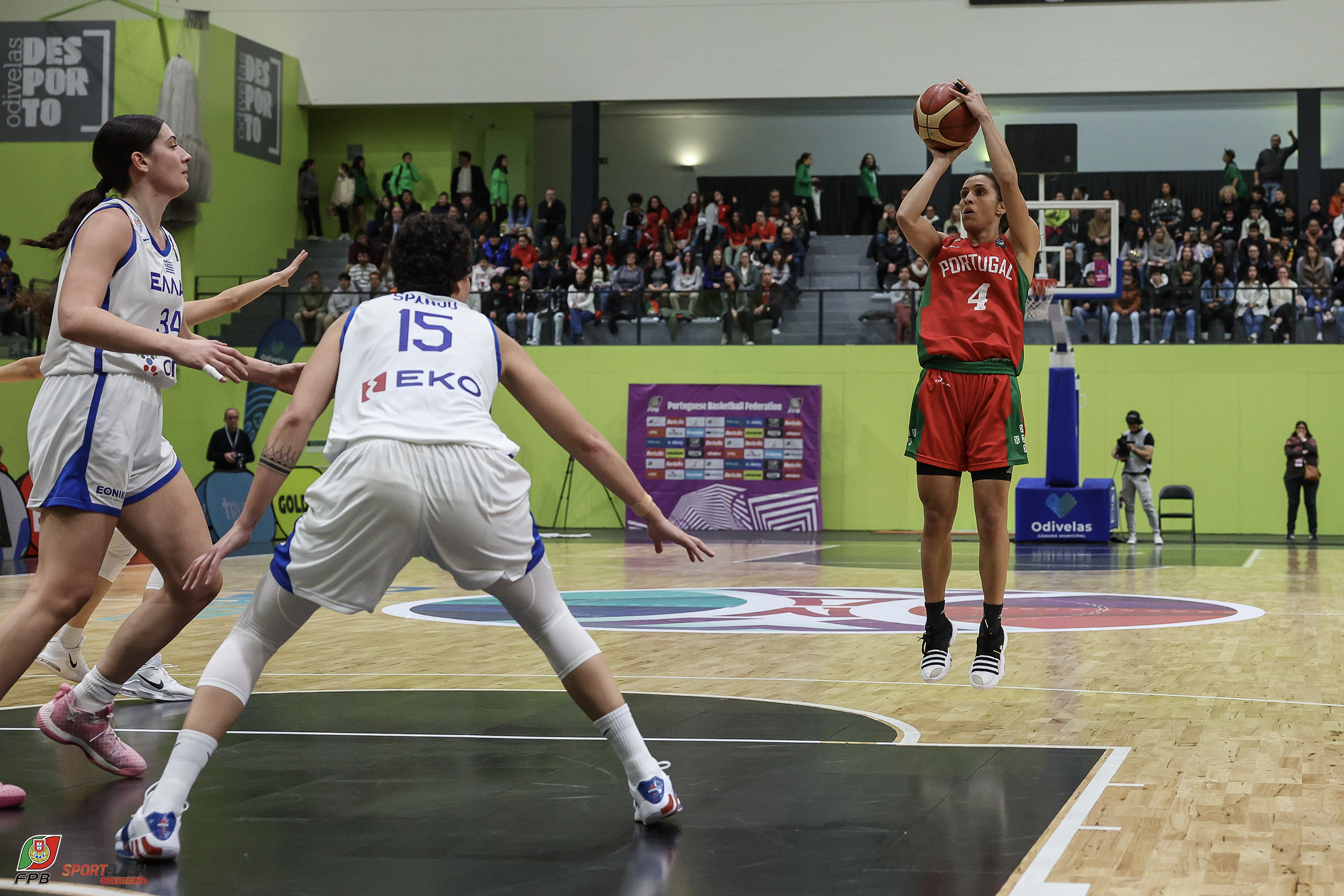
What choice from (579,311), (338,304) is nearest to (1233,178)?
(579,311)

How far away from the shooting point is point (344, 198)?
81.9ft

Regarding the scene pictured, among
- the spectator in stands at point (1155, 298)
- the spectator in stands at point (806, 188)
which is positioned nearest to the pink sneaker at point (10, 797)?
the spectator in stands at point (1155, 298)

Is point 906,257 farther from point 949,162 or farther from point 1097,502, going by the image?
point 949,162

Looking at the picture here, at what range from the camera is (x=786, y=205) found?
26516mm

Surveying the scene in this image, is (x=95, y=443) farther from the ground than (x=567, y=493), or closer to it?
farther from the ground

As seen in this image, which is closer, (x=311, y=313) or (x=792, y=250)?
(x=311, y=313)

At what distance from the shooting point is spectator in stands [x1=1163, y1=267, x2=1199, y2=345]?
774 inches

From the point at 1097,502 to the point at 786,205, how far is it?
448 inches

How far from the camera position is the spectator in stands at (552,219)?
23.3 meters

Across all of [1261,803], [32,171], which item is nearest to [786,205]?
[32,171]

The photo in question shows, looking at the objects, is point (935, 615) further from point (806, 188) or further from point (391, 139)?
point (391, 139)

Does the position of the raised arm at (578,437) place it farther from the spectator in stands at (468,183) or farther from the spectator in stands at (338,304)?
the spectator in stands at (468,183)

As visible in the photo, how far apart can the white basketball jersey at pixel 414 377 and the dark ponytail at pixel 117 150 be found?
118cm

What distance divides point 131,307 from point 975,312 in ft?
9.78
